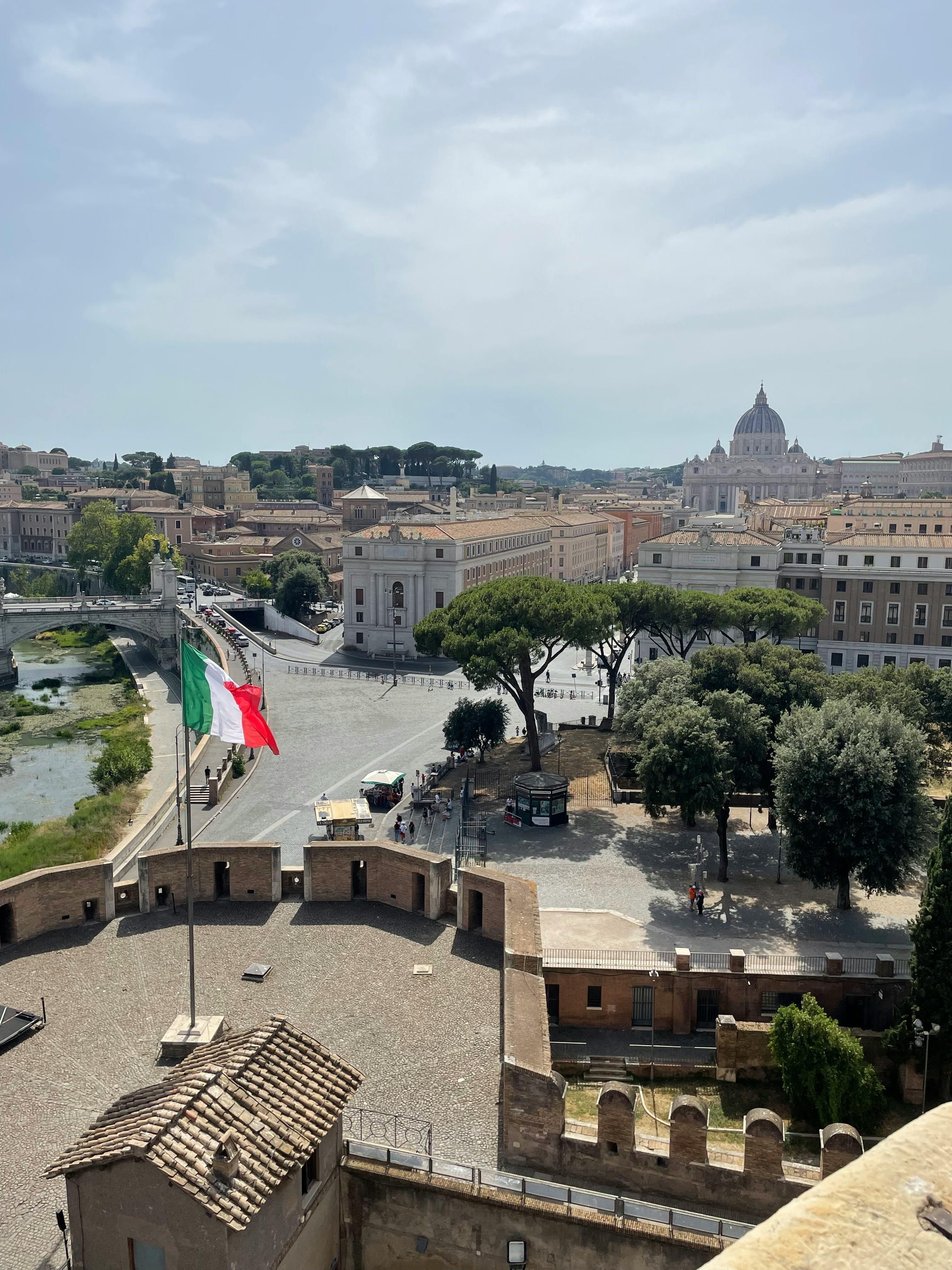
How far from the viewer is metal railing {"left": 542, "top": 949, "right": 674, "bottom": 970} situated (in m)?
23.6

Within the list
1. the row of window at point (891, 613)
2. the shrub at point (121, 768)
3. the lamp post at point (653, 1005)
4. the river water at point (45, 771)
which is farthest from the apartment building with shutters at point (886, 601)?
the river water at point (45, 771)

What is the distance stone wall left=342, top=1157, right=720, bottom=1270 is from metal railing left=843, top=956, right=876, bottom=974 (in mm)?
13197

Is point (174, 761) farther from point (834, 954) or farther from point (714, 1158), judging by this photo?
point (714, 1158)

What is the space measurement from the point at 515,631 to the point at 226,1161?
106 feet

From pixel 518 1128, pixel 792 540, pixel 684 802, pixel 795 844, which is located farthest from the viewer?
pixel 792 540

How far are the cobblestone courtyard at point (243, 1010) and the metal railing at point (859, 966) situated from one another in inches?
436

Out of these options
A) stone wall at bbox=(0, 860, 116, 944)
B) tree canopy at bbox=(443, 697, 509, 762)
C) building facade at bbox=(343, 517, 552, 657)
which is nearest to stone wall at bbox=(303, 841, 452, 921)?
stone wall at bbox=(0, 860, 116, 944)

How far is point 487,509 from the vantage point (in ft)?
479

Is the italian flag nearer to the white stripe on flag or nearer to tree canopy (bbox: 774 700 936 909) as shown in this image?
the white stripe on flag

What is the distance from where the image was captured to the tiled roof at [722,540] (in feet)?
209

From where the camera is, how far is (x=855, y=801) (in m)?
25.8

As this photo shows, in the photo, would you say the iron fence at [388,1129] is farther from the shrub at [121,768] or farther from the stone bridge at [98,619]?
the stone bridge at [98,619]

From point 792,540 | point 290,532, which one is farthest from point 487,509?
point 792,540

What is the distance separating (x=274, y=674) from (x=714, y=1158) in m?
54.2
